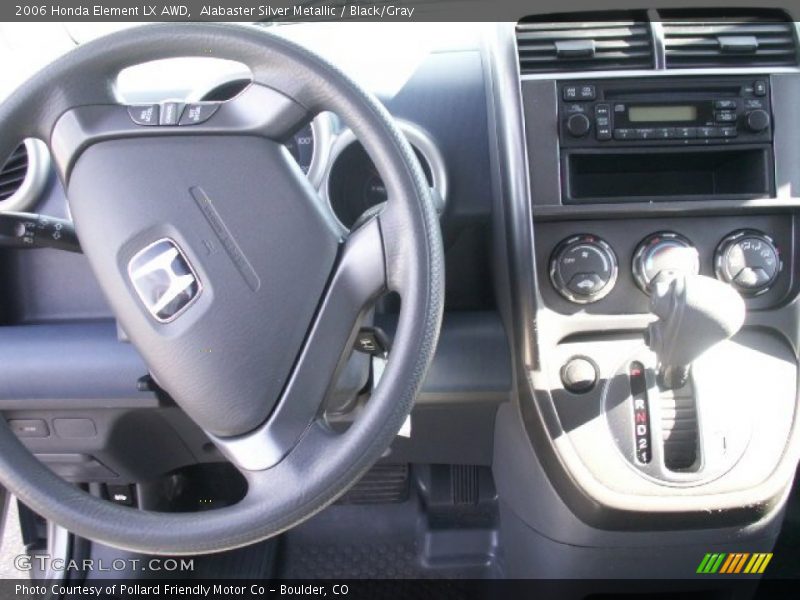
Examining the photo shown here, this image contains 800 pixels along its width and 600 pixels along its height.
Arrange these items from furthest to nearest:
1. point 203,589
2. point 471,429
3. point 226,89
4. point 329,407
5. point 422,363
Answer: point 203,589
point 471,429
point 226,89
point 329,407
point 422,363

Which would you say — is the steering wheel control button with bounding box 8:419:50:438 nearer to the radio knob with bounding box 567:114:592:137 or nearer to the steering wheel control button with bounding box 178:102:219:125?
the steering wheel control button with bounding box 178:102:219:125

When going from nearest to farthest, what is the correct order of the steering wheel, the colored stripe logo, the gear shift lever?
the steering wheel, the gear shift lever, the colored stripe logo

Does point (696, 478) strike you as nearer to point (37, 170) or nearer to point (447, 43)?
point (447, 43)

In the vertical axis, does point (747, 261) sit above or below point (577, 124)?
below

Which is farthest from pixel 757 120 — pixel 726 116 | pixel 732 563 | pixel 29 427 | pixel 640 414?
pixel 29 427

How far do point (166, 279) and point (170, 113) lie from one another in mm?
202

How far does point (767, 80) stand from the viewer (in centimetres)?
130

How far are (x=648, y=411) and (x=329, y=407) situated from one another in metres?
0.55

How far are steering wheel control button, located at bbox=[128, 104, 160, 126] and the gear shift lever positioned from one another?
0.73 m

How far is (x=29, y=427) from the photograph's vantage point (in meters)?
1.47

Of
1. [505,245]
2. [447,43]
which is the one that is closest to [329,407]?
[505,245]

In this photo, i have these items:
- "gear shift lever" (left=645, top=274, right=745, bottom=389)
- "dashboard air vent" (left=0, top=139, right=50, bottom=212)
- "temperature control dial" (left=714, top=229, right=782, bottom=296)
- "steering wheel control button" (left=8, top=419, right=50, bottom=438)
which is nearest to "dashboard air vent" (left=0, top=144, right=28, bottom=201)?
"dashboard air vent" (left=0, top=139, right=50, bottom=212)

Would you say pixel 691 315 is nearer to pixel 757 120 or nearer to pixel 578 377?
pixel 578 377

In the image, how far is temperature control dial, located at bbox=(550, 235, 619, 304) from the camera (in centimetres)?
128
